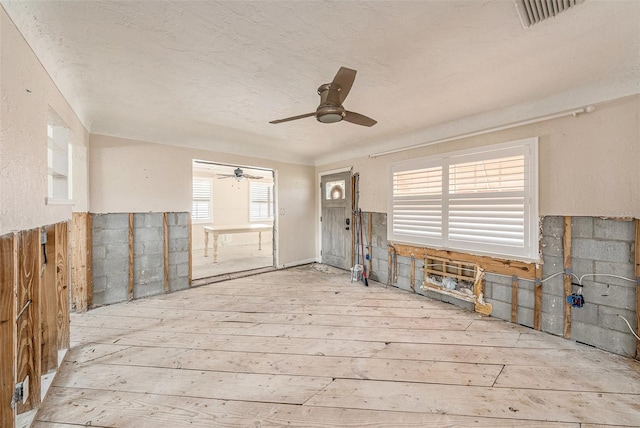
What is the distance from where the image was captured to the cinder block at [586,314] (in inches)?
93.1

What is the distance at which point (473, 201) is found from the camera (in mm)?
3152

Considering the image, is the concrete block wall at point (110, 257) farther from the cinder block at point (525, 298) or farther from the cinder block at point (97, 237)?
the cinder block at point (525, 298)

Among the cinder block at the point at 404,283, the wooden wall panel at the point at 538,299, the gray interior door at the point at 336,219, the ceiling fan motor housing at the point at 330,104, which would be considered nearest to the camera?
the ceiling fan motor housing at the point at 330,104

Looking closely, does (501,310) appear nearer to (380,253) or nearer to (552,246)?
(552,246)

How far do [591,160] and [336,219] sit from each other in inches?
147

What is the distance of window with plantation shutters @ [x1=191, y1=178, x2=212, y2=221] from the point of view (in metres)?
7.29

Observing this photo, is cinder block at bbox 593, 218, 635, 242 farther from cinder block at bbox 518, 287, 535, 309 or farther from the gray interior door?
the gray interior door

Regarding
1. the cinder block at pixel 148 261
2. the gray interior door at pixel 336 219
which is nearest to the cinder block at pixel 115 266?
the cinder block at pixel 148 261

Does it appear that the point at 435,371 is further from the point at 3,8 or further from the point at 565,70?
the point at 3,8

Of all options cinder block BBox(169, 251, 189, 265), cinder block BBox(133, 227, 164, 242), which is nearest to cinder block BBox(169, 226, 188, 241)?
cinder block BBox(133, 227, 164, 242)

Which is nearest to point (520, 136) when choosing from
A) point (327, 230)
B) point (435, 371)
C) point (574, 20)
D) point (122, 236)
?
point (574, 20)

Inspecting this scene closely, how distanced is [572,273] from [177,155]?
203 inches

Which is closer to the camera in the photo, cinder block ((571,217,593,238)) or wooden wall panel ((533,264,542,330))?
cinder block ((571,217,593,238))

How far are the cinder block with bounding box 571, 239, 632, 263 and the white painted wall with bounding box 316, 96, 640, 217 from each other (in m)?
0.26
